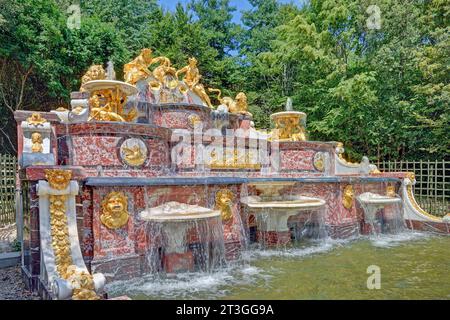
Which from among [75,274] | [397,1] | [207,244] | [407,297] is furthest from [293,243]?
[397,1]

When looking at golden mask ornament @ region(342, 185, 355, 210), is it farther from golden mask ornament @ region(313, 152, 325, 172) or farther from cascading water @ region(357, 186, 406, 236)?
golden mask ornament @ region(313, 152, 325, 172)

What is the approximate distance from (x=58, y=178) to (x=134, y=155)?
1.69 m

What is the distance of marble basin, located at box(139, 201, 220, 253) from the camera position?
534cm

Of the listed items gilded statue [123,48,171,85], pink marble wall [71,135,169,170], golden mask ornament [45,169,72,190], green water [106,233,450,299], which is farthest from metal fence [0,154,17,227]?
green water [106,233,450,299]

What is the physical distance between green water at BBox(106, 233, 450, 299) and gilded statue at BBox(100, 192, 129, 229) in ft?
3.05

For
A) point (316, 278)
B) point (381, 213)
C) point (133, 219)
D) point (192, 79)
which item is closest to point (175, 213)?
point (133, 219)

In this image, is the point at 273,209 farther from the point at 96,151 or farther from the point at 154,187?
the point at 96,151

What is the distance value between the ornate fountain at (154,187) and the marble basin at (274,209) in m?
0.03

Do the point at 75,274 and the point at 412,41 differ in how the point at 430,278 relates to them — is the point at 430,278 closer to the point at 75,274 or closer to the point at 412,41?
the point at 75,274

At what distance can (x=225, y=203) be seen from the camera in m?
6.63

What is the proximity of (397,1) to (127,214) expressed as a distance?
650 inches

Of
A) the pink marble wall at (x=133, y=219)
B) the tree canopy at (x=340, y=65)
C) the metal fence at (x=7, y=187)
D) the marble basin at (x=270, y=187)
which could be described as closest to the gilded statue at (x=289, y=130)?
the marble basin at (x=270, y=187)

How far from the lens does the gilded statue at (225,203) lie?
6605 mm

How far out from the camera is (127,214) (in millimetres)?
5582
